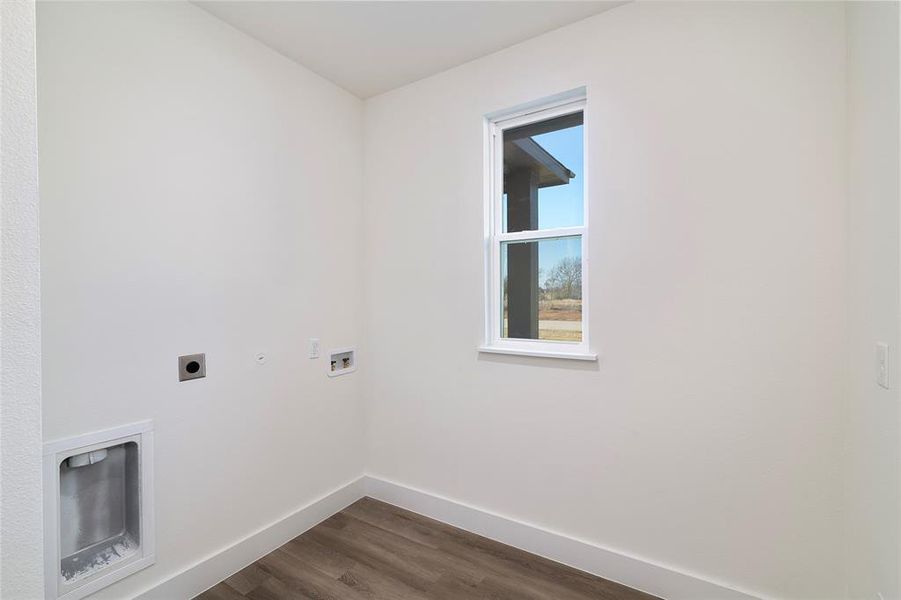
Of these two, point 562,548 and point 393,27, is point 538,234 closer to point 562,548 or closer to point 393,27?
point 393,27

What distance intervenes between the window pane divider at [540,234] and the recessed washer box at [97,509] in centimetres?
196

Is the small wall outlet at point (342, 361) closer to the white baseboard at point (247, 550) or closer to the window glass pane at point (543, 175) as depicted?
the white baseboard at point (247, 550)

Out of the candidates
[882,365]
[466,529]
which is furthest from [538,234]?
[466,529]

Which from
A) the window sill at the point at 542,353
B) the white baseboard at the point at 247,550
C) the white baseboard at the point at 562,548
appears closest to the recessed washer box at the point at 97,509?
the white baseboard at the point at 247,550

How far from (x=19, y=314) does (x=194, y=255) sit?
1333mm

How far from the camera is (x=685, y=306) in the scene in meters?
1.84

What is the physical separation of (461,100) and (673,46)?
3.67 ft

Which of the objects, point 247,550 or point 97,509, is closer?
point 97,509

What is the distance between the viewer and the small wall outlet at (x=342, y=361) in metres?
2.65

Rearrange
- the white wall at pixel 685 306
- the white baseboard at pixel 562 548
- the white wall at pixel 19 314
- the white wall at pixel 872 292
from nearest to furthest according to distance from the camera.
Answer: the white wall at pixel 19 314
the white wall at pixel 872 292
the white wall at pixel 685 306
the white baseboard at pixel 562 548

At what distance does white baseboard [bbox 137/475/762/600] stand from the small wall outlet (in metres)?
0.76

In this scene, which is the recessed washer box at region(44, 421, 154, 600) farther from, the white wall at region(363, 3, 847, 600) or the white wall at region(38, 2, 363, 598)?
the white wall at region(363, 3, 847, 600)

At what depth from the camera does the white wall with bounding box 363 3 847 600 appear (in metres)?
1.61

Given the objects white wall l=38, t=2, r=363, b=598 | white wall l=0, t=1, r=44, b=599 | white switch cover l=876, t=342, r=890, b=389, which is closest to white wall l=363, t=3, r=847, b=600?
white switch cover l=876, t=342, r=890, b=389
